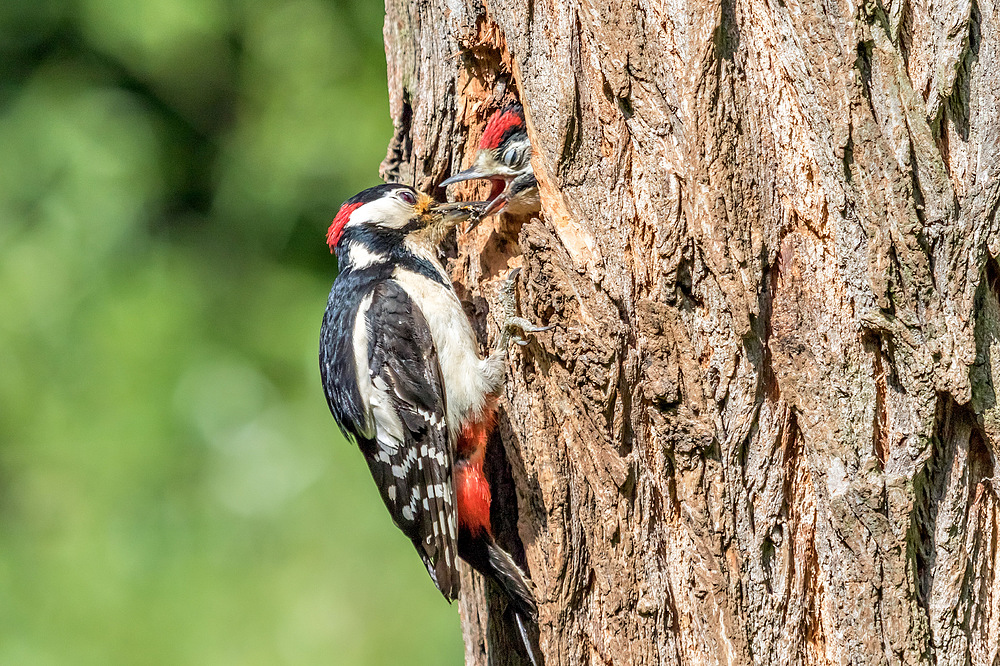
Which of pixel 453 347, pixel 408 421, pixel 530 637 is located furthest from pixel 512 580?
pixel 453 347

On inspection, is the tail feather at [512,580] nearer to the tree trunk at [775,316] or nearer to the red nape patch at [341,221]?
the tree trunk at [775,316]

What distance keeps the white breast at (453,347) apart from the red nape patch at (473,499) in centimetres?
14

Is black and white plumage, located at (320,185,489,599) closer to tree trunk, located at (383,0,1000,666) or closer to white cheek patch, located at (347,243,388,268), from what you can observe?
white cheek patch, located at (347,243,388,268)

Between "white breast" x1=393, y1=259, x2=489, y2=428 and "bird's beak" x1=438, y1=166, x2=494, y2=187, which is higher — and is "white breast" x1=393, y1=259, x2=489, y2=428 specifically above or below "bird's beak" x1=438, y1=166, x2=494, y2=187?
below

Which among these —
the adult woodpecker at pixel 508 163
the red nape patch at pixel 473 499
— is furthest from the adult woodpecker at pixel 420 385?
the adult woodpecker at pixel 508 163

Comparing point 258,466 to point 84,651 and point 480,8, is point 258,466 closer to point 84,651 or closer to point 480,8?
point 84,651

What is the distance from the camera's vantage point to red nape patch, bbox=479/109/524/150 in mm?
2740

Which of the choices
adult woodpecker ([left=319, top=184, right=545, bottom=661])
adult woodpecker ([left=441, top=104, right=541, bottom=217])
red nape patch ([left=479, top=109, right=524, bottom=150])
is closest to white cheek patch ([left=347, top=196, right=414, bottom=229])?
adult woodpecker ([left=319, top=184, right=545, bottom=661])

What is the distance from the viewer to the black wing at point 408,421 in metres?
2.68

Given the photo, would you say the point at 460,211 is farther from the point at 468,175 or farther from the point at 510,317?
the point at 510,317

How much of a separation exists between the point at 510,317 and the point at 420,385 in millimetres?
464

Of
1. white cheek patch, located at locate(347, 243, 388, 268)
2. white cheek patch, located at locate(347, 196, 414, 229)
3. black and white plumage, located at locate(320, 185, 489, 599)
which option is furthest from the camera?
white cheek patch, located at locate(347, 243, 388, 268)

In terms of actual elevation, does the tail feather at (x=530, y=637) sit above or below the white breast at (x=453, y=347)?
below

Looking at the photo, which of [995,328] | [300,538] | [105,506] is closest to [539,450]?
[995,328]
